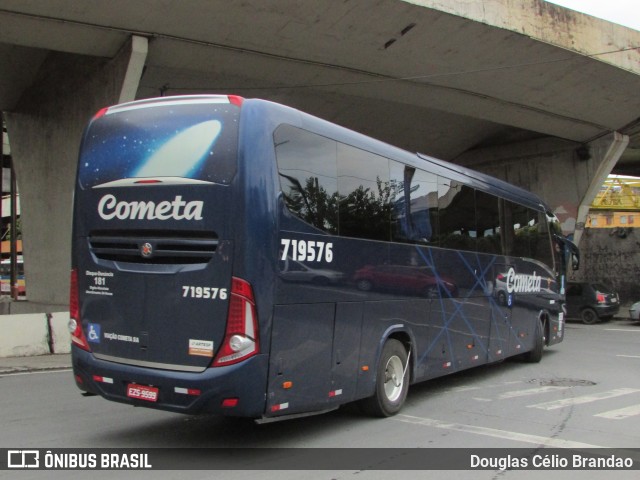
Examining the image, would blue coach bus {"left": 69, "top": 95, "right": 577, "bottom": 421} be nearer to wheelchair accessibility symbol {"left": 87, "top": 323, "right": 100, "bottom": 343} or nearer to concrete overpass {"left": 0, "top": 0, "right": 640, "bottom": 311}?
wheelchair accessibility symbol {"left": 87, "top": 323, "right": 100, "bottom": 343}

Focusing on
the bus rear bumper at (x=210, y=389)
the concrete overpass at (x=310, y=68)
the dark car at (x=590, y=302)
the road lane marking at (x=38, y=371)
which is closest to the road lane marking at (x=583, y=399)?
the bus rear bumper at (x=210, y=389)

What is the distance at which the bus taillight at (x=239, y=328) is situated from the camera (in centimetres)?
515

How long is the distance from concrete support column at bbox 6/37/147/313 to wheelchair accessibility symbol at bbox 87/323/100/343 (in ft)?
36.8

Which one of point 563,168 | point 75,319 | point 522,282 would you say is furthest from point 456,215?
point 563,168

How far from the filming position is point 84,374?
588cm

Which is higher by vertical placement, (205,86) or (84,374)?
(205,86)

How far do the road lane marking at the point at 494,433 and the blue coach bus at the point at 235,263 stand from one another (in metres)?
0.41

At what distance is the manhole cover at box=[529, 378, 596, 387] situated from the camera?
32.1 feet

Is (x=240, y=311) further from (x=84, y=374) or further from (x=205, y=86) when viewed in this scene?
(x=205, y=86)

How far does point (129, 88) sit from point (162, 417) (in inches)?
407

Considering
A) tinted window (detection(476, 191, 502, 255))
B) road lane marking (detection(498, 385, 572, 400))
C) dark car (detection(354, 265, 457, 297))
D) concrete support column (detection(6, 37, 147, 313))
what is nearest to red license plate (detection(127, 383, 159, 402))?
dark car (detection(354, 265, 457, 297))

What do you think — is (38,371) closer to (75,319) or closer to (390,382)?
(75,319)

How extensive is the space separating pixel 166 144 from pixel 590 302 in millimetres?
22162

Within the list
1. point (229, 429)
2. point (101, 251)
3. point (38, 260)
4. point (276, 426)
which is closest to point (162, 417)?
point (229, 429)
